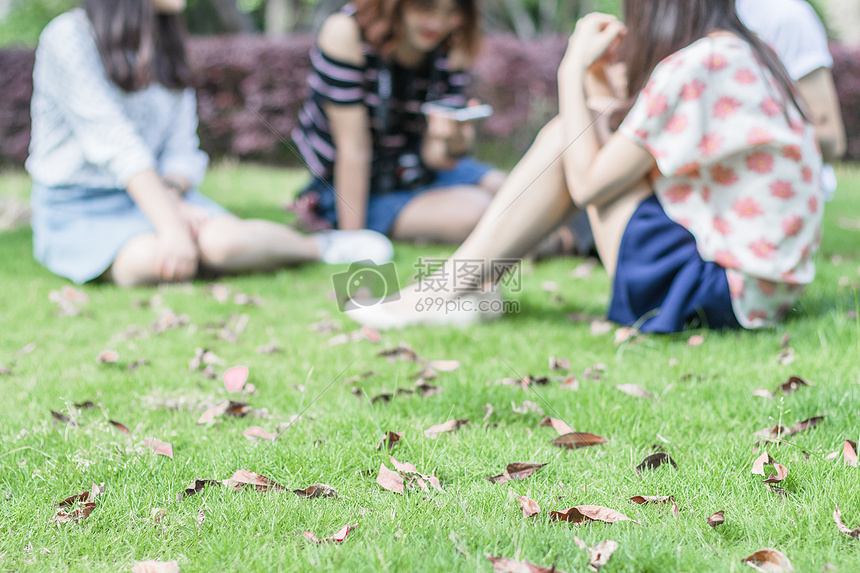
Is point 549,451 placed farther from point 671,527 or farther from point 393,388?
point 393,388

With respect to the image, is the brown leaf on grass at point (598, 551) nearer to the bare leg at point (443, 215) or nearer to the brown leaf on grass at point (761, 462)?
the brown leaf on grass at point (761, 462)

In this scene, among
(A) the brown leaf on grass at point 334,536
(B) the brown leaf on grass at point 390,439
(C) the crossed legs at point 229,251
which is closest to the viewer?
(A) the brown leaf on grass at point 334,536

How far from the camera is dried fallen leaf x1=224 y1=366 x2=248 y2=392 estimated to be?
75.0 inches

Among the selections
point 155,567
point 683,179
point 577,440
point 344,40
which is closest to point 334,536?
point 155,567

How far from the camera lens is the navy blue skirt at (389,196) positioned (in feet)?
13.0

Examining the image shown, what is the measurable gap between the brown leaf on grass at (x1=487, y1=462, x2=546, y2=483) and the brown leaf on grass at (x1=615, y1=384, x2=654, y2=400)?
49 cm

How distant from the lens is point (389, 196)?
4004 mm

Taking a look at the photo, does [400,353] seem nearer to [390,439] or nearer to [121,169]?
[390,439]

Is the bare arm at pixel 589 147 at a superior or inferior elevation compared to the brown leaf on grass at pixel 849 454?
superior

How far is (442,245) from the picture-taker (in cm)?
401

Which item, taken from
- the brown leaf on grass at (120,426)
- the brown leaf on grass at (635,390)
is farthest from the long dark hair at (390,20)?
the brown leaf on grass at (120,426)

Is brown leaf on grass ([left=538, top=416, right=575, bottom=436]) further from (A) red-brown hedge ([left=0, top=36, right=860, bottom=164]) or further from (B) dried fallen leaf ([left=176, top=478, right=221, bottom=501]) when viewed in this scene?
(A) red-brown hedge ([left=0, top=36, right=860, bottom=164])

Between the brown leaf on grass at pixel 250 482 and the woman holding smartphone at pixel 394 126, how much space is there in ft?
7.78

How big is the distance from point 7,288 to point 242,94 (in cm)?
515
